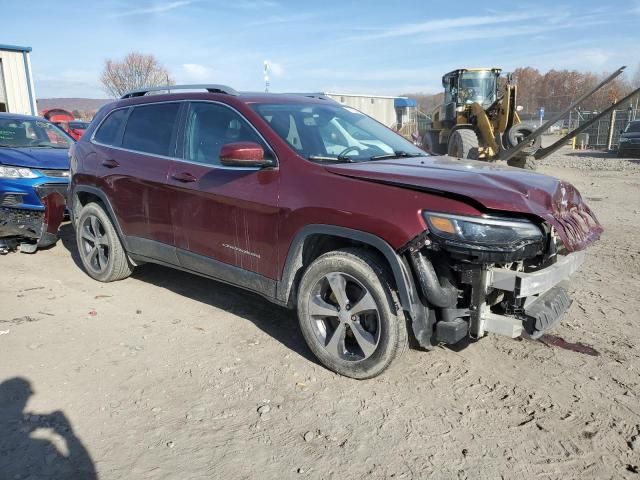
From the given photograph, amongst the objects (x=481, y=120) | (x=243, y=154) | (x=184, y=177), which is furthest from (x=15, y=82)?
(x=243, y=154)

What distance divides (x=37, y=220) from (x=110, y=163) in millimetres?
2146

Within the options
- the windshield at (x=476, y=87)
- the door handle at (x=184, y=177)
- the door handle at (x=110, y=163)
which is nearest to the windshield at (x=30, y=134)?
the door handle at (x=110, y=163)

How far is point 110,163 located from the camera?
5.06m

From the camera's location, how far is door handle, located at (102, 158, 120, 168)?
5.00 metres

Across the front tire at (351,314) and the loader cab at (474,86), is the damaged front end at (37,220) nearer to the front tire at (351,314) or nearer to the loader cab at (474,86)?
the front tire at (351,314)

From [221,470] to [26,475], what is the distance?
0.97 m

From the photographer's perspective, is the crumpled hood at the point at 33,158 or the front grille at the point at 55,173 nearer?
the crumpled hood at the point at 33,158

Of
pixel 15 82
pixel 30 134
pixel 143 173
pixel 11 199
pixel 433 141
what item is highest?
pixel 15 82

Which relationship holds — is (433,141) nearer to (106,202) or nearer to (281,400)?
(106,202)

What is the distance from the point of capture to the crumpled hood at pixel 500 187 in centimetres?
294

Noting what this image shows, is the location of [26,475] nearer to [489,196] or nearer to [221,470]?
[221,470]

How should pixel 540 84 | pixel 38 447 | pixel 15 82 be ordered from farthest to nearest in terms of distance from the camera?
pixel 540 84 → pixel 15 82 → pixel 38 447

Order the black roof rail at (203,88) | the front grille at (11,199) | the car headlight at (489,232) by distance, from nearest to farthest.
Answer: the car headlight at (489,232) < the black roof rail at (203,88) < the front grille at (11,199)

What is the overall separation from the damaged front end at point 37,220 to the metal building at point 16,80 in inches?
586
